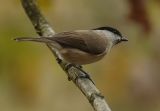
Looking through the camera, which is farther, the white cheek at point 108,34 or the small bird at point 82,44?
the white cheek at point 108,34

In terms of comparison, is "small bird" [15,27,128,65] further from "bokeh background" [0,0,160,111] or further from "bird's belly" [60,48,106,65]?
"bokeh background" [0,0,160,111]

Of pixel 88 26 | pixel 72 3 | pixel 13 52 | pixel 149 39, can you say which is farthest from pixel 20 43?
pixel 88 26

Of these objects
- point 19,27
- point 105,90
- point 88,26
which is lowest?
point 105,90

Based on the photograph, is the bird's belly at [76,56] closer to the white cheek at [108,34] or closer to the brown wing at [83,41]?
the brown wing at [83,41]

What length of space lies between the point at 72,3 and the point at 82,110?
6.12ft

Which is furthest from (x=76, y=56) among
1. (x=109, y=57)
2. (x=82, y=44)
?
(x=109, y=57)

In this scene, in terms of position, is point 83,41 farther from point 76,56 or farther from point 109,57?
point 109,57

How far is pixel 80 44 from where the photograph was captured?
3637 millimetres

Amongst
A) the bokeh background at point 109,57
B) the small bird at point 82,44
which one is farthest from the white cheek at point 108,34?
the bokeh background at point 109,57

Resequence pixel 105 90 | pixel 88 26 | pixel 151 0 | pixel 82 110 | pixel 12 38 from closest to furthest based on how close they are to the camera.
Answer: pixel 151 0 → pixel 12 38 → pixel 105 90 → pixel 88 26 → pixel 82 110

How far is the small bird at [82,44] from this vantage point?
3.45m

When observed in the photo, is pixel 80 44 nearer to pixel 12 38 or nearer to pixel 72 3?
pixel 72 3

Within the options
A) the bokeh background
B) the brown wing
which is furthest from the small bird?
the bokeh background

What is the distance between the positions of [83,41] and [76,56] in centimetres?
16
